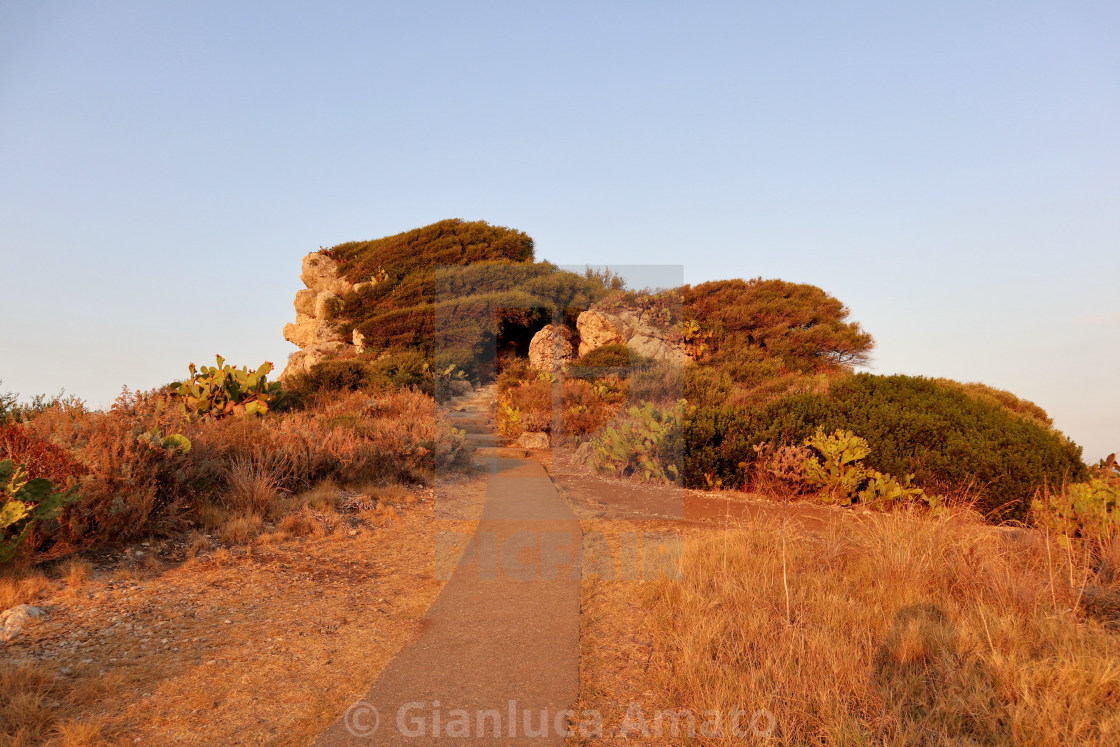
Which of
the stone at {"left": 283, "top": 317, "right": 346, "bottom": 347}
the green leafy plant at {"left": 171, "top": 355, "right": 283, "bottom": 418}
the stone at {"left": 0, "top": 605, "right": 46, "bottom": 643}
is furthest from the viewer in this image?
the stone at {"left": 283, "top": 317, "right": 346, "bottom": 347}

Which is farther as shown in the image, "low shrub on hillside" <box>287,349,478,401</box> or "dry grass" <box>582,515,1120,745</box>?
"low shrub on hillside" <box>287,349,478,401</box>

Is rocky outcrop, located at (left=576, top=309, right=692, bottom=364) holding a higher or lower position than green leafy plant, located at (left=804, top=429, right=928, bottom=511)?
higher

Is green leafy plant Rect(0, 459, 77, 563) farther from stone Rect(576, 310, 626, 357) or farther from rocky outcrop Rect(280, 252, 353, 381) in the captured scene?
rocky outcrop Rect(280, 252, 353, 381)

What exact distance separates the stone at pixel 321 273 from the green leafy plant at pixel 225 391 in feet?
65.8

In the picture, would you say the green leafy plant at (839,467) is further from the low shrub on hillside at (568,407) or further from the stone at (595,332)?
the stone at (595,332)

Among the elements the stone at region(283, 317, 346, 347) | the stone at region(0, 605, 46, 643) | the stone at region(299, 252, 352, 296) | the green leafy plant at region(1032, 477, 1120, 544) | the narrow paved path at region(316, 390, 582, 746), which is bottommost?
the narrow paved path at region(316, 390, 582, 746)

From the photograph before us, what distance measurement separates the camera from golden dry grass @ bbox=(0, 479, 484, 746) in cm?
265

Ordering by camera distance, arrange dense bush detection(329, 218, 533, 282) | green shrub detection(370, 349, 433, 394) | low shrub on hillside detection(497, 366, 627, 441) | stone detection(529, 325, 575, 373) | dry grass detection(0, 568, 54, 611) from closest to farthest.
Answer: dry grass detection(0, 568, 54, 611), low shrub on hillside detection(497, 366, 627, 441), green shrub detection(370, 349, 433, 394), stone detection(529, 325, 575, 373), dense bush detection(329, 218, 533, 282)

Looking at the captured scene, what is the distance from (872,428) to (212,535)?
7.64m

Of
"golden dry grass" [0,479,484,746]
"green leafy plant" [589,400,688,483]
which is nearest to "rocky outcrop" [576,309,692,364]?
"green leafy plant" [589,400,688,483]

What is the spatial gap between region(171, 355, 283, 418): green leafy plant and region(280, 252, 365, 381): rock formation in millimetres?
13881

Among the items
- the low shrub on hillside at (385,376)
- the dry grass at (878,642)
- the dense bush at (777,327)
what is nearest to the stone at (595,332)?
the dense bush at (777,327)

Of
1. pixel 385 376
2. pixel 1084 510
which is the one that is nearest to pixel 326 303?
pixel 385 376

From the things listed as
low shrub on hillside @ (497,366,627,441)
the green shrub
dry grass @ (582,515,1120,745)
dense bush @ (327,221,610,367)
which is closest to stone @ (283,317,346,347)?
dense bush @ (327,221,610,367)
